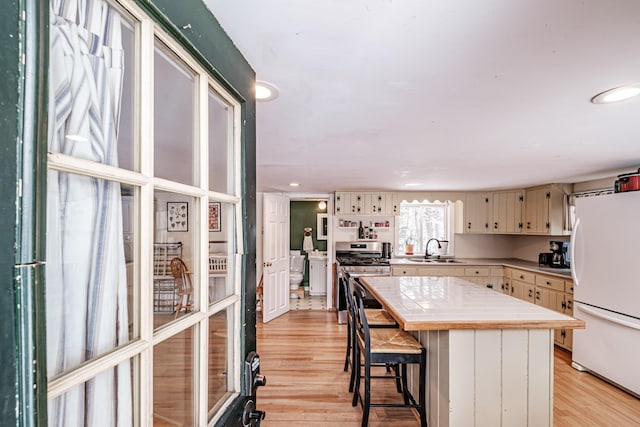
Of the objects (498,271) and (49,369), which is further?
(498,271)

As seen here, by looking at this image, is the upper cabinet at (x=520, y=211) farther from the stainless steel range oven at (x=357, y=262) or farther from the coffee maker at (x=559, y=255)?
the stainless steel range oven at (x=357, y=262)

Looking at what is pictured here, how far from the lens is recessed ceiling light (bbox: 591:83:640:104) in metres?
1.36

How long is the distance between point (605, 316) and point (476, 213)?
270 centimetres

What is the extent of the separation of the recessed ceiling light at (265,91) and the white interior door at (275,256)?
11.8 feet

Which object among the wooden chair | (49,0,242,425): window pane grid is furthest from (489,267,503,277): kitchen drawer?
the wooden chair

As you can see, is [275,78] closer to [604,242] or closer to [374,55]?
[374,55]

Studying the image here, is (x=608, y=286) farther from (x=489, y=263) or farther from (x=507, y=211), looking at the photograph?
(x=507, y=211)

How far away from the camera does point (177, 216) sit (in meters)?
0.75

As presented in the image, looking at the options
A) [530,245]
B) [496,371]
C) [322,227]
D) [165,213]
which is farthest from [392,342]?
[322,227]

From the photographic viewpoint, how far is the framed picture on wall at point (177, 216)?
725 millimetres

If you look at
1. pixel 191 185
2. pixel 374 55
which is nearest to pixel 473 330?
pixel 374 55

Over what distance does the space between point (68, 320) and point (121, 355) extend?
107 millimetres

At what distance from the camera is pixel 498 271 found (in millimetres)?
5148

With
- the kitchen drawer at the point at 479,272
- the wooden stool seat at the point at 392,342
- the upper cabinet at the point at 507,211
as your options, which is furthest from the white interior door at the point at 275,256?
the upper cabinet at the point at 507,211
